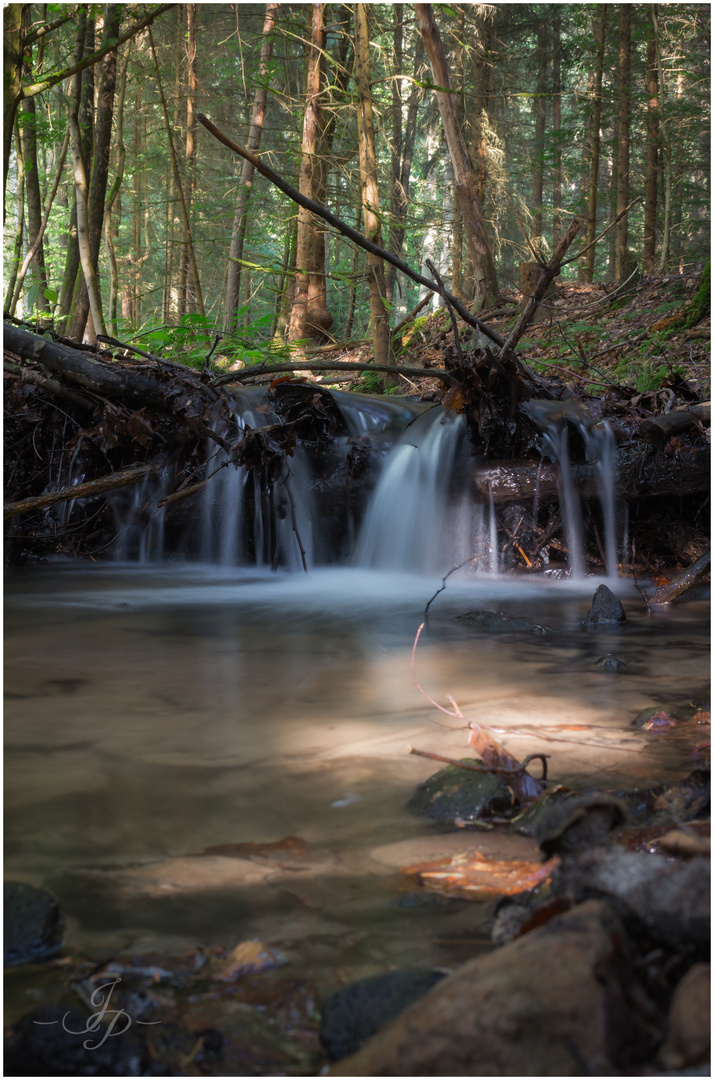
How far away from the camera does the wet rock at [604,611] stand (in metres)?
4.44

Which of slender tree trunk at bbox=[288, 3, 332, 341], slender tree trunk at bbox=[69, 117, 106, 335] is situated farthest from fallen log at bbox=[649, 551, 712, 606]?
Answer: slender tree trunk at bbox=[288, 3, 332, 341]

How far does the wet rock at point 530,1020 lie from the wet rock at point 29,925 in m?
0.66

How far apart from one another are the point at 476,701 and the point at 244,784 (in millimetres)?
1122

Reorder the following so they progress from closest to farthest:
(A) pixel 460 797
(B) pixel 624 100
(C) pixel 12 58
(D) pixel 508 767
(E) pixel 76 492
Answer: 1. (A) pixel 460 797
2. (D) pixel 508 767
3. (E) pixel 76 492
4. (C) pixel 12 58
5. (B) pixel 624 100

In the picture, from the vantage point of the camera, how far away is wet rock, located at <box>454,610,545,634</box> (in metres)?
4.29

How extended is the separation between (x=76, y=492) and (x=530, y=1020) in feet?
15.2

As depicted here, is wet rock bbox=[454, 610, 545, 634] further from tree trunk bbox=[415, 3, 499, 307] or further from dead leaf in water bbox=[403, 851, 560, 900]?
tree trunk bbox=[415, 3, 499, 307]

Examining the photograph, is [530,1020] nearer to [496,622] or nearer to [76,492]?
[496,622]

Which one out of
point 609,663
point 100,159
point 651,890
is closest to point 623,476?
point 609,663

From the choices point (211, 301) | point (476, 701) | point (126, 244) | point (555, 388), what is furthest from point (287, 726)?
point (211, 301)

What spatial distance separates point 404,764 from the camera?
237 centimetres

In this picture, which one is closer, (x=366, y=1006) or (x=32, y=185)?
(x=366, y=1006)

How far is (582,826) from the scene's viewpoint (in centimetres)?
158

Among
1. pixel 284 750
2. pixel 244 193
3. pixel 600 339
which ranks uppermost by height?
pixel 244 193
